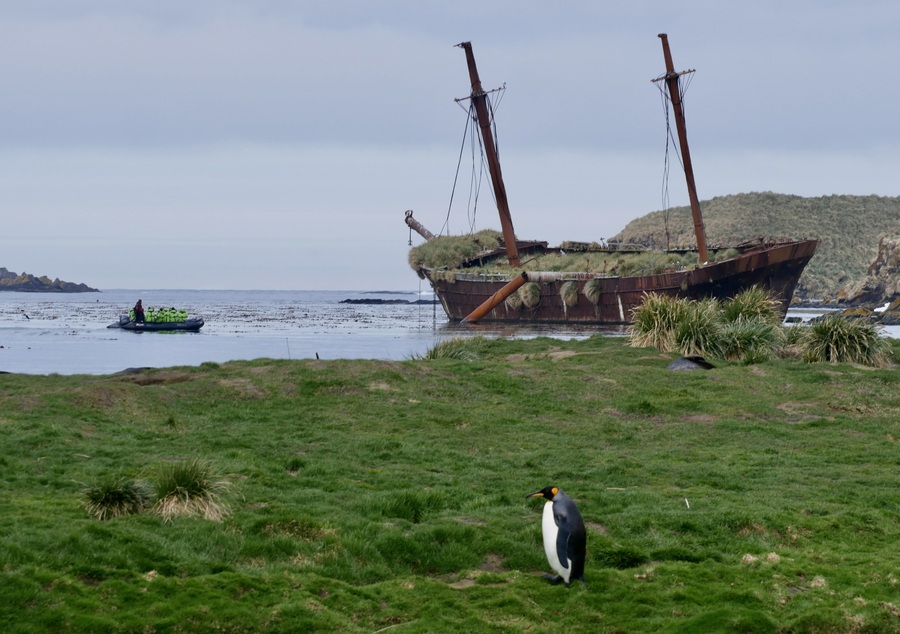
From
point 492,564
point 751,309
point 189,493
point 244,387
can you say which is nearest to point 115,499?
point 189,493

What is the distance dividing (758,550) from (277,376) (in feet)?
40.0

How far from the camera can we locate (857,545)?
10469 millimetres

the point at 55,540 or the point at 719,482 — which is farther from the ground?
the point at 55,540

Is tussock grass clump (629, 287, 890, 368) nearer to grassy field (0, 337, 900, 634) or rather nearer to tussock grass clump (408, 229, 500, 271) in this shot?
grassy field (0, 337, 900, 634)

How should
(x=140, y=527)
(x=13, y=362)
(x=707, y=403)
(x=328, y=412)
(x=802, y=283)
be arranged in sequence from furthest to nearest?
(x=802, y=283)
(x=13, y=362)
(x=707, y=403)
(x=328, y=412)
(x=140, y=527)

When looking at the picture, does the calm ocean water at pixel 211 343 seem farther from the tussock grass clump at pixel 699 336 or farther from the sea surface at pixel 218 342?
the tussock grass clump at pixel 699 336

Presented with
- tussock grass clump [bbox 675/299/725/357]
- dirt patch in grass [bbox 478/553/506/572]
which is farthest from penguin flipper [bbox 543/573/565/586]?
tussock grass clump [bbox 675/299/725/357]

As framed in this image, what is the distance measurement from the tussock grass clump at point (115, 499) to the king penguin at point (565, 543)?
4329mm

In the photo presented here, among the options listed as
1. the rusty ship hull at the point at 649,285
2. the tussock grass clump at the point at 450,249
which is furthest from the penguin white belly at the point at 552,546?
the tussock grass clump at the point at 450,249

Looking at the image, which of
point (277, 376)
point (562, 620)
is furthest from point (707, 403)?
point (562, 620)

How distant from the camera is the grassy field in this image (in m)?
8.02

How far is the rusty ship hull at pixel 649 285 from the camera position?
52.9 meters

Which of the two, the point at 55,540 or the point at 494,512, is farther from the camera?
the point at 494,512

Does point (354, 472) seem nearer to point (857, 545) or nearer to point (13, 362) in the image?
point (857, 545)
